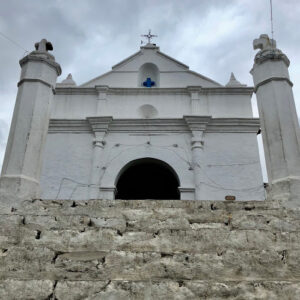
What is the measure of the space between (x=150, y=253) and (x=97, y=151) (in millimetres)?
7866

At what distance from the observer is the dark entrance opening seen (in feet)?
43.2

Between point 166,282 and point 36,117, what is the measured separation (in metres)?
4.36

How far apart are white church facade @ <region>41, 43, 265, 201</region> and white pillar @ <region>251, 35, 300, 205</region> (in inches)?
173

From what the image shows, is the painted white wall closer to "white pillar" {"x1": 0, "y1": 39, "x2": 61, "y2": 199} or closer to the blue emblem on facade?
the blue emblem on facade

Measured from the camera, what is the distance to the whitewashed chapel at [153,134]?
418 inches

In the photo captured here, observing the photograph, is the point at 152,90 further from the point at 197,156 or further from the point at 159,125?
the point at 197,156

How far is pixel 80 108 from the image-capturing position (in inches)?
478

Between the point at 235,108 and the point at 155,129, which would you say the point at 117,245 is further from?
the point at 235,108

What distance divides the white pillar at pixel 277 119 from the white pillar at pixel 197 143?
4.30m


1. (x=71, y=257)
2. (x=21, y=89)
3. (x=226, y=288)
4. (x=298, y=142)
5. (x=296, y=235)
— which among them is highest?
(x=21, y=89)

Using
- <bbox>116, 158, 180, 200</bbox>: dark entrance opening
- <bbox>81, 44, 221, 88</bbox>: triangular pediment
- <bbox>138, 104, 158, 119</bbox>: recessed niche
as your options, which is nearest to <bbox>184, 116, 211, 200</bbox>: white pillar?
<bbox>138, 104, 158, 119</bbox>: recessed niche

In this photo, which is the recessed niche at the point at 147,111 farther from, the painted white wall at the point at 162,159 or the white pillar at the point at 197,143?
the white pillar at the point at 197,143

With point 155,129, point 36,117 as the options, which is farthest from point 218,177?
point 36,117

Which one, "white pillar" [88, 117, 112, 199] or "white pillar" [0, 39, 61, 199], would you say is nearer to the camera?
"white pillar" [0, 39, 61, 199]
